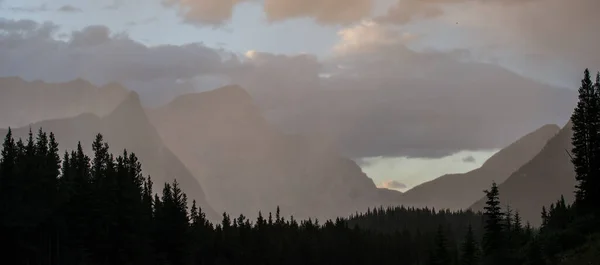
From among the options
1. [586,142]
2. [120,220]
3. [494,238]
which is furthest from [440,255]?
[120,220]

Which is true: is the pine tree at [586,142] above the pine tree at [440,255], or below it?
above

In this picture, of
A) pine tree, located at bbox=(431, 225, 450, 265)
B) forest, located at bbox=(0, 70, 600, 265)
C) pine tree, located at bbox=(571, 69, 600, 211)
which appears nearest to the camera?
forest, located at bbox=(0, 70, 600, 265)

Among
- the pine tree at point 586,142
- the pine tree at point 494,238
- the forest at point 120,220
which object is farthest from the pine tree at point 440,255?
the pine tree at point 494,238

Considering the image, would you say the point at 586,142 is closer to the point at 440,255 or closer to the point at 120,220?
the point at 440,255

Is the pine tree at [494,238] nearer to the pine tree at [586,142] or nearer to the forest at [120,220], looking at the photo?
the forest at [120,220]

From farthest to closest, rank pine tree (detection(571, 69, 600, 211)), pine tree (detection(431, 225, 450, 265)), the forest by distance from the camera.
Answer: pine tree (detection(431, 225, 450, 265)) < pine tree (detection(571, 69, 600, 211)) < the forest

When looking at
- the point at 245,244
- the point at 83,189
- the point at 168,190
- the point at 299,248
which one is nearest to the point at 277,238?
the point at 299,248

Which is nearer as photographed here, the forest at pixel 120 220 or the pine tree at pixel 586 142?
the forest at pixel 120 220

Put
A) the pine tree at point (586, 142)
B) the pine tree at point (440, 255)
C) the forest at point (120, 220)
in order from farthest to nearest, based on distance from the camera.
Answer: the pine tree at point (440, 255) < the pine tree at point (586, 142) < the forest at point (120, 220)

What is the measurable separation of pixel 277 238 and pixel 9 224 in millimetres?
122100

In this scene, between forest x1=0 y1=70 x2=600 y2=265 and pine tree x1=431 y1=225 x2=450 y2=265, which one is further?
pine tree x1=431 y1=225 x2=450 y2=265

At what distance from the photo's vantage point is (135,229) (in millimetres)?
104438

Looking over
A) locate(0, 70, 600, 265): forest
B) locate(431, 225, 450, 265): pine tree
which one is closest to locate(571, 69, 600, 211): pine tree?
locate(0, 70, 600, 265): forest

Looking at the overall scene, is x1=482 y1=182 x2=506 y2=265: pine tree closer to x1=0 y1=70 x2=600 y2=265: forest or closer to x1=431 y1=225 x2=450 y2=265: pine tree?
x1=0 y1=70 x2=600 y2=265: forest
